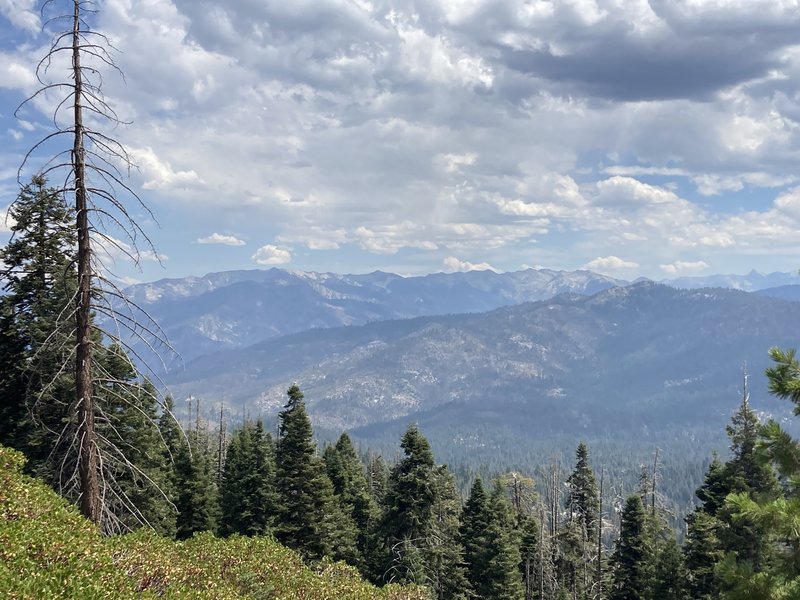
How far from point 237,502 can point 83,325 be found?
30.1 metres

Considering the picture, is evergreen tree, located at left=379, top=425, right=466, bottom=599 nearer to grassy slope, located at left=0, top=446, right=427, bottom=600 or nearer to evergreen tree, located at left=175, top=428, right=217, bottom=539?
evergreen tree, located at left=175, top=428, right=217, bottom=539

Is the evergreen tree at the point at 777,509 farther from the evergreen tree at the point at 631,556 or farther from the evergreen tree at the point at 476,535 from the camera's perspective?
the evergreen tree at the point at 631,556

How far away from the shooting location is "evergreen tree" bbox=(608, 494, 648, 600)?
46.0 m

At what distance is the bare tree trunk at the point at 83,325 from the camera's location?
48.1ft

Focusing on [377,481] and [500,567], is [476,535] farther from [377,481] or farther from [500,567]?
[377,481]

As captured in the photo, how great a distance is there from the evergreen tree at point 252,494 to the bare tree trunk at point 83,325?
2231 centimetres

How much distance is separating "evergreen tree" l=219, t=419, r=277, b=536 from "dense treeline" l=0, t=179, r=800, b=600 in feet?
0.44

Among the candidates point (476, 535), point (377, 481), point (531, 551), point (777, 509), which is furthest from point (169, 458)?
point (777, 509)

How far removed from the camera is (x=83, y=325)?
15562 millimetres

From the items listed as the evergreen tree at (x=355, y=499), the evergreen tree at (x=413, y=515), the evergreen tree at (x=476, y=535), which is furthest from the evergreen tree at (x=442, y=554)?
the evergreen tree at (x=355, y=499)

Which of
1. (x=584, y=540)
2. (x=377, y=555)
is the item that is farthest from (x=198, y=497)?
(x=584, y=540)

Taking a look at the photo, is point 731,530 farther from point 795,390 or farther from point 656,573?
point 795,390

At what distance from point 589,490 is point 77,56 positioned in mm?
60026

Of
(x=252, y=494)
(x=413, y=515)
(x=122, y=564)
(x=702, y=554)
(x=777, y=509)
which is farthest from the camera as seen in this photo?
(x=252, y=494)
